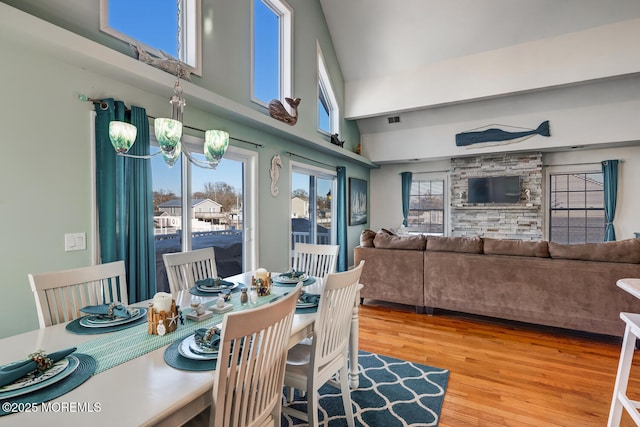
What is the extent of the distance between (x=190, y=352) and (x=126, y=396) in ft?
0.93

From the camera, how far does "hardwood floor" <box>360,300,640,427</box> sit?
215cm

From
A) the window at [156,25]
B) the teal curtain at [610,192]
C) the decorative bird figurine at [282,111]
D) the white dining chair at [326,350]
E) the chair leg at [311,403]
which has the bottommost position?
the chair leg at [311,403]

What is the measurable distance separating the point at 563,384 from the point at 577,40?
4781 mm

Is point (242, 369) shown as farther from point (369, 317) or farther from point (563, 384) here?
point (369, 317)

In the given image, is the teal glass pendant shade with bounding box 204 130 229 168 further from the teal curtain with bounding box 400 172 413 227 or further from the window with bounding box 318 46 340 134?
the teal curtain with bounding box 400 172 413 227

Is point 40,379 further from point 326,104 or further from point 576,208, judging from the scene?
point 576,208

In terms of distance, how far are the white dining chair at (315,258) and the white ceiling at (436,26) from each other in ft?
13.1

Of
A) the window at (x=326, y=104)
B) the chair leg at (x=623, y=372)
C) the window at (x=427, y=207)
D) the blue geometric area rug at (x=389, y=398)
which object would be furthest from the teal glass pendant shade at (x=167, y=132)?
the window at (x=427, y=207)

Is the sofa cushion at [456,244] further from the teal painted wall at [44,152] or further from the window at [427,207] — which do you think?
the window at [427,207]

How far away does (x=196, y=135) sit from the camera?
3.22 m

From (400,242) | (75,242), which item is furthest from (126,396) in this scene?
(400,242)

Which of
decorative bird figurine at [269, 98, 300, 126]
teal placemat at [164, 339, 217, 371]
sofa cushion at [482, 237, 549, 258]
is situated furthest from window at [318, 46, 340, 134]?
teal placemat at [164, 339, 217, 371]

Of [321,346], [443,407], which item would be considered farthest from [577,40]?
[321,346]

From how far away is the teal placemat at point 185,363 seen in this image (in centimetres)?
116
